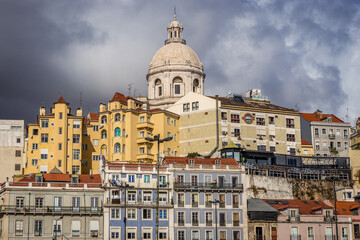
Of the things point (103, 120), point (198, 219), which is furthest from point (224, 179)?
point (103, 120)

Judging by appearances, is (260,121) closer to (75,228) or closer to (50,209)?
(75,228)

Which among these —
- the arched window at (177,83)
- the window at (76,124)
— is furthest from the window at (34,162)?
the arched window at (177,83)

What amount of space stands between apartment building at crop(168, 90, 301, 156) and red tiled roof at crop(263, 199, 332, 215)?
2165 cm

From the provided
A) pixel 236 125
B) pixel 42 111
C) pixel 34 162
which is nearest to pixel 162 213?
pixel 34 162

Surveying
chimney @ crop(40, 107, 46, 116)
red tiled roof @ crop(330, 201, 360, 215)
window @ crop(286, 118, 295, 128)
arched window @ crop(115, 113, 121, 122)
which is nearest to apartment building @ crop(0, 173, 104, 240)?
chimney @ crop(40, 107, 46, 116)

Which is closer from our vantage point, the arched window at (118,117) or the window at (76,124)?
the window at (76,124)

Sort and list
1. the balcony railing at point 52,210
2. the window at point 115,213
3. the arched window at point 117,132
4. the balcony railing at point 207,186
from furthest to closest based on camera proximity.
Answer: the arched window at point 117,132, the balcony railing at point 207,186, the window at point 115,213, the balcony railing at point 52,210

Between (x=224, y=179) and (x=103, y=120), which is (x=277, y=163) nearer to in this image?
(x=224, y=179)

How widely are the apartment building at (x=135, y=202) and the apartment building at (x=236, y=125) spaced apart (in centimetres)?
2822

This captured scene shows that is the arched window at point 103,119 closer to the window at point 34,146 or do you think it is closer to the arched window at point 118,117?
the arched window at point 118,117

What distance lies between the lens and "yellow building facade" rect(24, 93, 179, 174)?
404 ft

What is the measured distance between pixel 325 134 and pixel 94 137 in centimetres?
4836

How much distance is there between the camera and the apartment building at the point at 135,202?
96625 mm

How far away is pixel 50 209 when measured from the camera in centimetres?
9556
